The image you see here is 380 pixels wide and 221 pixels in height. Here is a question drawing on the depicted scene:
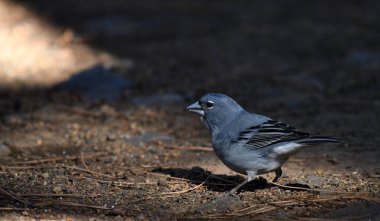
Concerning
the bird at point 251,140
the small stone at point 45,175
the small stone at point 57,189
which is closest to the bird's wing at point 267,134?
the bird at point 251,140

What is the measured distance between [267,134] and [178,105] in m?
3.32

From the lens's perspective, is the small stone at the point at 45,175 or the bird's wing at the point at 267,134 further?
the small stone at the point at 45,175

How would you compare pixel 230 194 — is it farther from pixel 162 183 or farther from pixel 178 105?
pixel 178 105

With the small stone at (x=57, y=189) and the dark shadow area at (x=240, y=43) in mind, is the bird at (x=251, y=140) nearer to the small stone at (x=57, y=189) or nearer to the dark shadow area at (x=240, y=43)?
the small stone at (x=57, y=189)

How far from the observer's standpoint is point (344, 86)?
869cm

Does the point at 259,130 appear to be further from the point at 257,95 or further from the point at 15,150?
the point at 257,95

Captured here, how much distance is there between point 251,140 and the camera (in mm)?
4961

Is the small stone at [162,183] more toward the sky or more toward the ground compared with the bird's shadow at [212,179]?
more toward the ground

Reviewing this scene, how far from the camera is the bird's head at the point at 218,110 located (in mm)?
5246

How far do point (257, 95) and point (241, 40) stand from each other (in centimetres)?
240

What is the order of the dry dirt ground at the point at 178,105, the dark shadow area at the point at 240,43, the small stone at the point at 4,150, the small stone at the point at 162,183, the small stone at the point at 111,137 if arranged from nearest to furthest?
the dry dirt ground at the point at 178,105 → the small stone at the point at 162,183 → the small stone at the point at 4,150 → the small stone at the point at 111,137 → the dark shadow area at the point at 240,43

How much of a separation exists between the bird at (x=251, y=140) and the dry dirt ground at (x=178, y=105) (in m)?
0.23

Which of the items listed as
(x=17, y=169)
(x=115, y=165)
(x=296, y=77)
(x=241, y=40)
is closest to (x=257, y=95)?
(x=296, y=77)

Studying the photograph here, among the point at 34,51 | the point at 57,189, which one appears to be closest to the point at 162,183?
the point at 57,189
